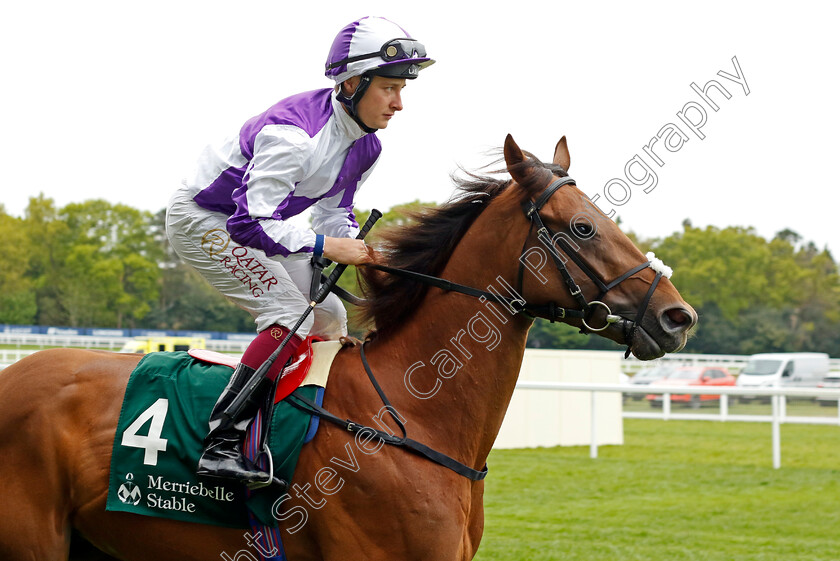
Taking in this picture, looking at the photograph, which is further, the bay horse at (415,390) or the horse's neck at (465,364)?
the horse's neck at (465,364)

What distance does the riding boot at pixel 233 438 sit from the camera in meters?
2.87

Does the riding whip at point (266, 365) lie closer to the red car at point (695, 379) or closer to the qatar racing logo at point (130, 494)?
the qatar racing logo at point (130, 494)

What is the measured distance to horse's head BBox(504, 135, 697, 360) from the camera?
2.88m

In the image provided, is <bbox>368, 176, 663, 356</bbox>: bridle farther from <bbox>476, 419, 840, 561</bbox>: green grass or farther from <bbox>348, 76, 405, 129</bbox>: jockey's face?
<bbox>476, 419, 840, 561</bbox>: green grass

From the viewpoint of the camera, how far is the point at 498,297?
3066mm

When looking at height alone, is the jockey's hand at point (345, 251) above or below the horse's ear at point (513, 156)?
below

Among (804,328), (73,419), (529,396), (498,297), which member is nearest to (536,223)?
(498,297)

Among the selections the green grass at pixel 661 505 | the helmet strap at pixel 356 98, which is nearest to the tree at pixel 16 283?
the green grass at pixel 661 505

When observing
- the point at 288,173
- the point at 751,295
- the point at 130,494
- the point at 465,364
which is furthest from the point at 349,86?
the point at 751,295

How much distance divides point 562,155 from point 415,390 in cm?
112

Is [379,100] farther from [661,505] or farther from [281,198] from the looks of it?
[661,505]

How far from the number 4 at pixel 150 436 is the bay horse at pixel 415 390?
92 mm

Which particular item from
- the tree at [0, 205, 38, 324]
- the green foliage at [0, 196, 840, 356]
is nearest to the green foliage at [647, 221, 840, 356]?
the green foliage at [0, 196, 840, 356]

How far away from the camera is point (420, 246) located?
10.7 ft
